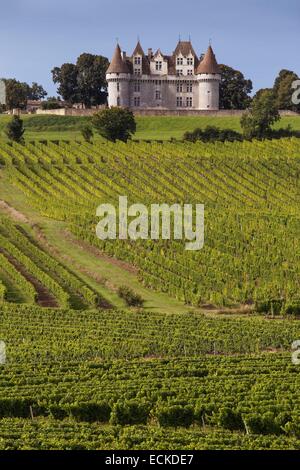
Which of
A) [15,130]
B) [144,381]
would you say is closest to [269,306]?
[144,381]

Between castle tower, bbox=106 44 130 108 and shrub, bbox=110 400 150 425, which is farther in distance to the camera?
castle tower, bbox=106 44 130 108

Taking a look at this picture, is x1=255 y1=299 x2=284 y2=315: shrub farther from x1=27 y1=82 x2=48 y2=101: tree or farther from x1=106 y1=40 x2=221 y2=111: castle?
x1=27 y1=82 x2=48 y2=101: tree

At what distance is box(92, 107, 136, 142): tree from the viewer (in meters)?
109

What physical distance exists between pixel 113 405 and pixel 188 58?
4099 inches

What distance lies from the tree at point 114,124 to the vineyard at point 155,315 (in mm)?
11811

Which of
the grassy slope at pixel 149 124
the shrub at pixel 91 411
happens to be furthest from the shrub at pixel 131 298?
the grassy slope at pixel 149 124

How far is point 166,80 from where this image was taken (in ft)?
436

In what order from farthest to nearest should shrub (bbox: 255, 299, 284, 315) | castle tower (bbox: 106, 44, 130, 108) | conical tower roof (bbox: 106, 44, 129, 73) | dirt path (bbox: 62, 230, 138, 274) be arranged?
1. castle tower (bbox: 106, 44, 130, 108)
2. conical tower roof (bbox: 106, 44, 129, 73)
3. dirt path (bbox: 62, 230, 138, 274)
4. shrub (bbox: 255, 299, 284, 315)

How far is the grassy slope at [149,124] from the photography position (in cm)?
11962

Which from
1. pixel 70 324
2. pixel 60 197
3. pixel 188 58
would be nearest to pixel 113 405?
pixel 70 324

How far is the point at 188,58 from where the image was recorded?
133 m

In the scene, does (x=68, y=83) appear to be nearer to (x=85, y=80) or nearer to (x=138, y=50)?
(x=85, y=80)

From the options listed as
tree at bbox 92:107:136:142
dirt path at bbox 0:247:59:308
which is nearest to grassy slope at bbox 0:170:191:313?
dirt path at bbox 0:247:59:308
